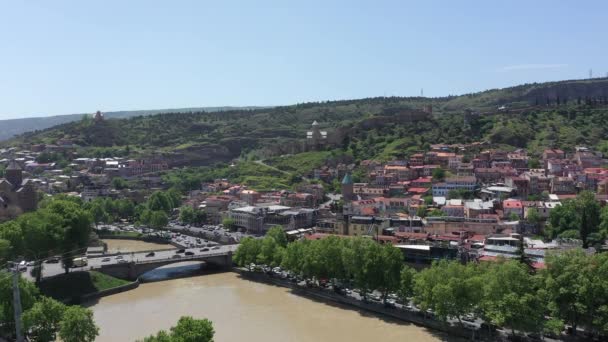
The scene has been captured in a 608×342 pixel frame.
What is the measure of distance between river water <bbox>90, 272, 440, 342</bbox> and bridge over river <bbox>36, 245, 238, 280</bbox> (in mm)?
1312

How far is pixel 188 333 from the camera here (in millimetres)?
15984

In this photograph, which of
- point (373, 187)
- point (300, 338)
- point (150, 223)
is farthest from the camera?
point (373, 187)

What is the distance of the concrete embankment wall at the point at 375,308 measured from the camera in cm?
2241

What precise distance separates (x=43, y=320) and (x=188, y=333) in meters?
7.33

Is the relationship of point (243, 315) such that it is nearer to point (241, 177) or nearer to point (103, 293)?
point (103, 293)

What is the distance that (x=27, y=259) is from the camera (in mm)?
29500

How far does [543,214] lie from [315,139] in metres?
45.6

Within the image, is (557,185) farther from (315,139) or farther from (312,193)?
(315,139)

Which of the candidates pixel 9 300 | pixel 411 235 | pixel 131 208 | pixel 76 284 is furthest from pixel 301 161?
pixel 9 300

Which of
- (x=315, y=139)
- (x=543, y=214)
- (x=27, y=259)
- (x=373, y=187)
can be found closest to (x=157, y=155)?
(x=315, y=139)

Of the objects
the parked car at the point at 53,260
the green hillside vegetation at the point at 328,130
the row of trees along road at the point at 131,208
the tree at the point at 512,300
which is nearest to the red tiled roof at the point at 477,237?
the tree at the point at 512,300

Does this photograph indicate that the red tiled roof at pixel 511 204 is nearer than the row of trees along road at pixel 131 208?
Yes

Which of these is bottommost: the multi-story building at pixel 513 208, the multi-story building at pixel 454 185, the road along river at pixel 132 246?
the road along river at pixel 132 246

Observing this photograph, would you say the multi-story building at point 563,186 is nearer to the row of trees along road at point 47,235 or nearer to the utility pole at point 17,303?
the row of trees along road at point 47,235
